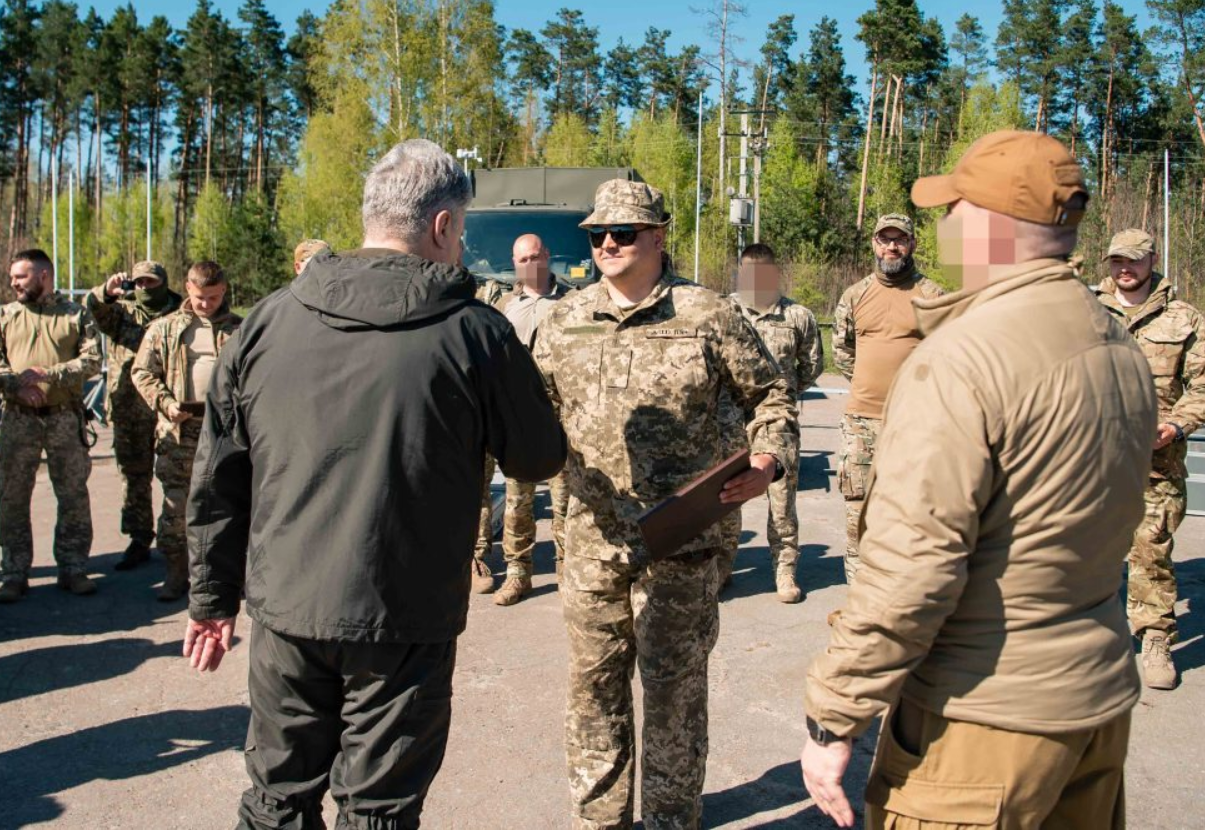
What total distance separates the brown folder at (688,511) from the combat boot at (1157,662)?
318 cm

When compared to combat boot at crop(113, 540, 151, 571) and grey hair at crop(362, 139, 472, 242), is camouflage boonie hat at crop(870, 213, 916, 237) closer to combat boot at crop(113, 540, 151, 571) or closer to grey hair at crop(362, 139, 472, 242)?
grey hair at crop(362, 139, 472, 242)

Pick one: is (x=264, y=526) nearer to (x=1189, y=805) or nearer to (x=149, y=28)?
(x=1189, y=805)

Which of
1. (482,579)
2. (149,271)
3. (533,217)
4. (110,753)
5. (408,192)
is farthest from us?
(533,217)

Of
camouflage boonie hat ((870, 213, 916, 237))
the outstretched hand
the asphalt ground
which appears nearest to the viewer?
the outstretched hand

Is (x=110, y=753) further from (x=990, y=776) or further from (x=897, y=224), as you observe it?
(x=897, y=224)

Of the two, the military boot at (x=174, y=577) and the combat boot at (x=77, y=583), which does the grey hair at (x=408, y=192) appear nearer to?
the military boot at (x=174, y=577)

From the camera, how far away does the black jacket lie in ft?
7.58

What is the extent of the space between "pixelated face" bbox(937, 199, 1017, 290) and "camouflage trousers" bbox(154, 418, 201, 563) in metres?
5.29

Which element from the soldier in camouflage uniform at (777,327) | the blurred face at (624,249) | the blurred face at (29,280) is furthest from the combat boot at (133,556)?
the blurred face at (624,249)

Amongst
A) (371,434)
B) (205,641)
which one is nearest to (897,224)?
(371,434)

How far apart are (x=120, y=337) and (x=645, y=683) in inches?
215

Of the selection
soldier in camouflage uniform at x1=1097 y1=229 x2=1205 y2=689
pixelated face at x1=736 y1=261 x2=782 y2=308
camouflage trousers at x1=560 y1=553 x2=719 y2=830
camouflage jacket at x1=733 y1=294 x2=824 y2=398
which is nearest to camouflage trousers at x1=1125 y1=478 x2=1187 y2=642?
soldier in camouflage uniform at x1=1097 y1=229 x2=1205 y2=689

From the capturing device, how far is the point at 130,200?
5519 centimetres

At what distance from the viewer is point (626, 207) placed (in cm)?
331
